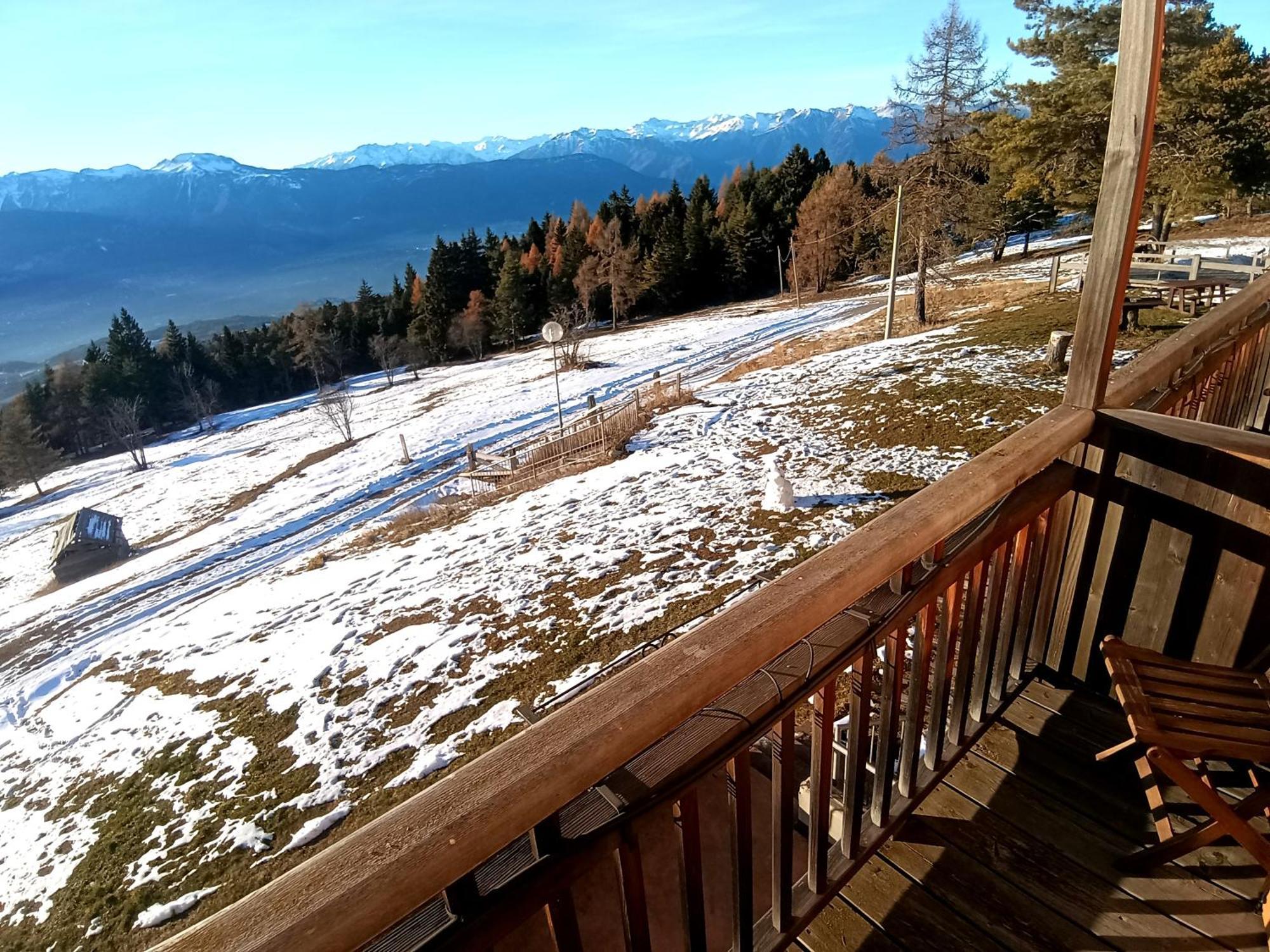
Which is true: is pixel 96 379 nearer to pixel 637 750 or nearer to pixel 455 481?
pixel 455 481

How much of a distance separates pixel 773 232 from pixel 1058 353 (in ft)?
136

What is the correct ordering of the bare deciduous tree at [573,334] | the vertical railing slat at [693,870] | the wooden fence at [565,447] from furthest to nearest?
the bare deciduous tree at [573,334] → the wooden fence at [565,447] → the vertical railing slat at [693,870]

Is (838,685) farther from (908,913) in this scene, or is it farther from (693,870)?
(693,870)

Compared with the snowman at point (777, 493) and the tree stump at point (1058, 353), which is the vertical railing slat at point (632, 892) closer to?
the snowman at point (777, 493)

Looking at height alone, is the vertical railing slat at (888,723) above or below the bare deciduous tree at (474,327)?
above

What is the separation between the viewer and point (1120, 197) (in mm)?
1927

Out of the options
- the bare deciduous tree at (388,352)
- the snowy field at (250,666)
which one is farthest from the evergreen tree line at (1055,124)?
the bare deciduous tree at (388,352)

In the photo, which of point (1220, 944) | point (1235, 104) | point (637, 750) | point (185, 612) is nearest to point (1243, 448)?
point (1220, 944)

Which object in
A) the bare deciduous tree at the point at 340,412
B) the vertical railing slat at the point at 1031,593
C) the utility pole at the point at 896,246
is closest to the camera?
the vertical railing slat at the point at 1031,593

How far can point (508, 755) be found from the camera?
938 mm

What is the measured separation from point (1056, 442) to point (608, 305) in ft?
160

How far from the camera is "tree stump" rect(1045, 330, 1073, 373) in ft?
34.1

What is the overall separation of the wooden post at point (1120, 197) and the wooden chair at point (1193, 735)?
0.84 metres

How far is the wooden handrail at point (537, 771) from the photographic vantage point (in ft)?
2.39
